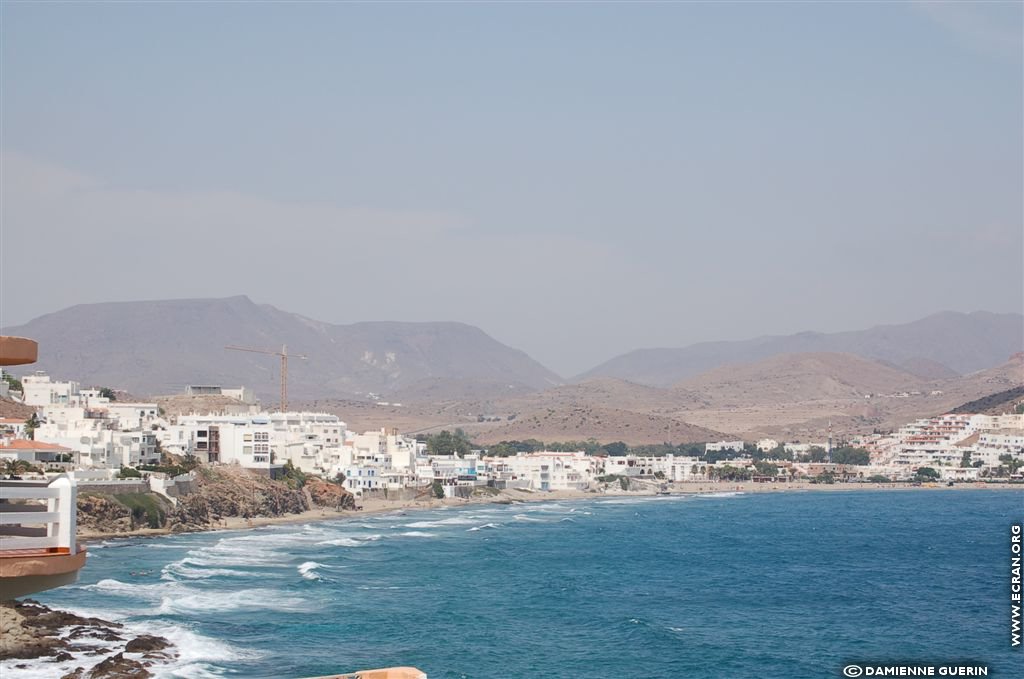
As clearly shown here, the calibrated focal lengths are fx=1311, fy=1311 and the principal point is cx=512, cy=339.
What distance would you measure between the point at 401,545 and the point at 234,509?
19.2 meters

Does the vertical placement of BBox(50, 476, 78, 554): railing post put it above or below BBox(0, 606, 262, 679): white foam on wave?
above

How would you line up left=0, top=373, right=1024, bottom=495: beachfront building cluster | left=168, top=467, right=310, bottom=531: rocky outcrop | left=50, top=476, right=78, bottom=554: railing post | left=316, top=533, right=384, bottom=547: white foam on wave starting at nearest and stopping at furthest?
1. left=50, top=476, right=78, bottom=554: railing post
2. left=316, top=533, right=384, bottom=547: white foam on wave
3. left=0, top=373, right=1024, bottom=495: beachfront building cluster
4. left=168, top=467, right=310, bottom=531: rocky outcrop

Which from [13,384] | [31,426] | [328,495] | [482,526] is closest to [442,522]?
[482,526]

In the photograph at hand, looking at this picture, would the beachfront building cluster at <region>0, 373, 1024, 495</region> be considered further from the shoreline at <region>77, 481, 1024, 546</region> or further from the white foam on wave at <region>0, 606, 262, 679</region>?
the white foam on wave at <region>0, 606, 262, 679</region>

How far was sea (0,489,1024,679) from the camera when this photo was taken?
44.8m

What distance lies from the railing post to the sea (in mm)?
30085

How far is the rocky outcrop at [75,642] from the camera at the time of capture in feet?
125

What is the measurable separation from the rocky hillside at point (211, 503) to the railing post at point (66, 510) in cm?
7239

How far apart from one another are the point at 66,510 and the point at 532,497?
5887 inches

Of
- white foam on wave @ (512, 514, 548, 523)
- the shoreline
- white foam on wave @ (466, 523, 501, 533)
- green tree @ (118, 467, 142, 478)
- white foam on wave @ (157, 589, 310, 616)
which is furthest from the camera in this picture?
white foam on wave @ (512, 514, 548, 523)

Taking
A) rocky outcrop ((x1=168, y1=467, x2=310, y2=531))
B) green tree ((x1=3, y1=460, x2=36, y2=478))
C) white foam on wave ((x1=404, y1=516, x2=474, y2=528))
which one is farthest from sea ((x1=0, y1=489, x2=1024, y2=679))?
green tree ((x1=3, y1=460, x2=36, y2=478))

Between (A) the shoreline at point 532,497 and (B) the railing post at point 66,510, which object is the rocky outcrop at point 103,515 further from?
(B) the railing post at point 66,510

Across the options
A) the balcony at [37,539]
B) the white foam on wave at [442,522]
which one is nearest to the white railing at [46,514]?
the balcony at [37,539]

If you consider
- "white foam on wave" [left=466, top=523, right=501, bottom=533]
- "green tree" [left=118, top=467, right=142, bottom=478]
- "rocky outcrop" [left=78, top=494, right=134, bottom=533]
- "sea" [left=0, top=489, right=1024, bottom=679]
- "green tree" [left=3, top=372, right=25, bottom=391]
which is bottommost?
"sea" [left=0, top=489, right=1024, bottom=679]
